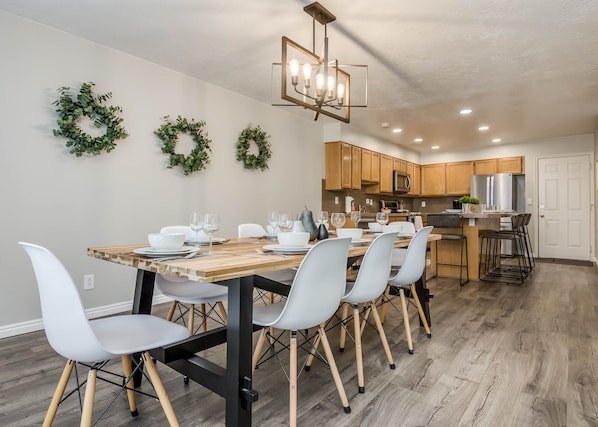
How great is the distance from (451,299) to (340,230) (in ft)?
7.00

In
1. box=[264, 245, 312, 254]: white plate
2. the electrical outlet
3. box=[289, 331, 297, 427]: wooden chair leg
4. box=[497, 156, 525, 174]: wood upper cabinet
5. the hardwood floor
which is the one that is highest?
box=[497, 156, 525, 174]: wood upper cabinet

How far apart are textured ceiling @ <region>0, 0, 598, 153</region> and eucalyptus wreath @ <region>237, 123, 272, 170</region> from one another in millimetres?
452

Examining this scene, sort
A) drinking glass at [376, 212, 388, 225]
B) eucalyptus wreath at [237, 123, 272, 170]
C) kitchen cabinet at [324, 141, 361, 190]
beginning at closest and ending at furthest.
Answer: drinking glass at [376, 212, 388, 225] → eucalyptus wreath at [237, 123, 272, 170] → kitchen cabinet at [324, 141, 361, 190]

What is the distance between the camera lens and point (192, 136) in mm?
3688

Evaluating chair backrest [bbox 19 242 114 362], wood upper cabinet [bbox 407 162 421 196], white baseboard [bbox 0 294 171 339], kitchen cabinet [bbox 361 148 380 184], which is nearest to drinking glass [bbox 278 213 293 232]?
chair backrest [bbox 19 242 114 362]

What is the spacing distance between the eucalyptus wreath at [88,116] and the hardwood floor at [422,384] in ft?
4.93

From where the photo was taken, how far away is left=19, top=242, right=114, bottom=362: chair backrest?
1.07 meters

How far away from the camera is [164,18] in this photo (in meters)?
2.56

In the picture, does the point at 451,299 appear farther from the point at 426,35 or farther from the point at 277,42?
the point at 277,42

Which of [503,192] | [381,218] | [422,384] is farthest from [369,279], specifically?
[503,192]

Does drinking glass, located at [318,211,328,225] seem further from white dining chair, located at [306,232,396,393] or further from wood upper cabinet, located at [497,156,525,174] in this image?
wood upper cabinet, located at [497,156,525,174]

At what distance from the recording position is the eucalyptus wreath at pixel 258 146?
13.6 ft

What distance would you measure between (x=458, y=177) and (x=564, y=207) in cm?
197

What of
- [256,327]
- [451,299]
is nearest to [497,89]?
[451,299]
